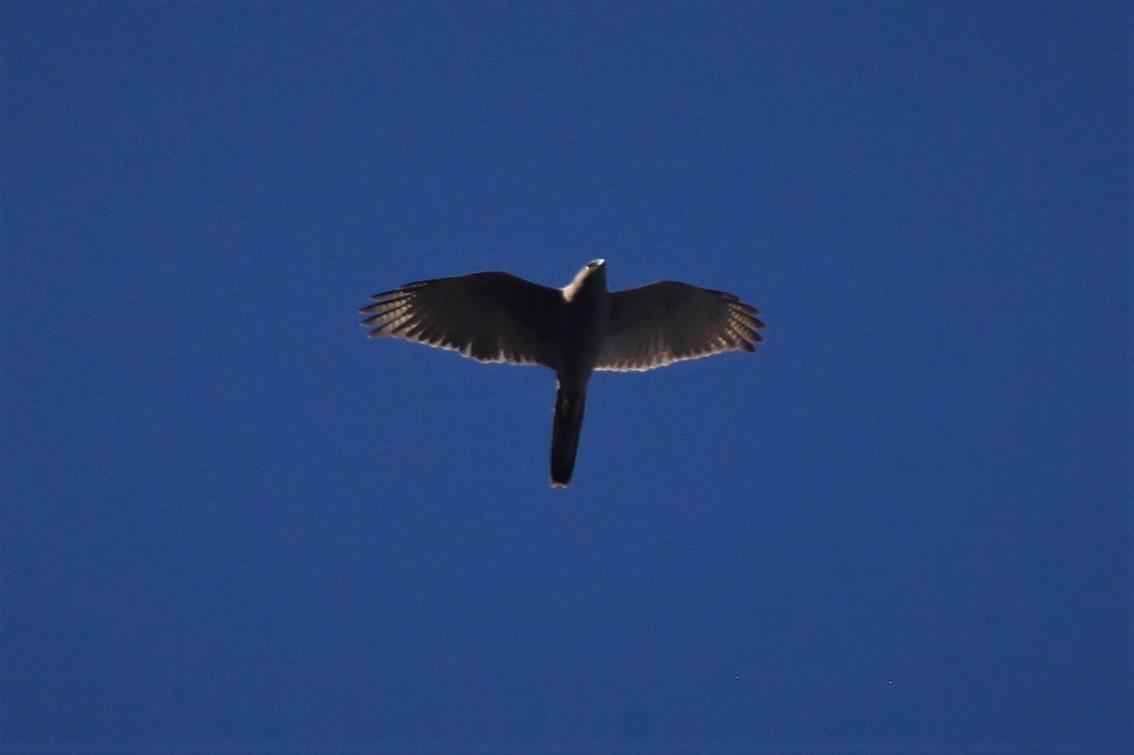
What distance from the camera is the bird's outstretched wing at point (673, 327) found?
15250mm

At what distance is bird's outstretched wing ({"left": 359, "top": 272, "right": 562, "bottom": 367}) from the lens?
1486 cm

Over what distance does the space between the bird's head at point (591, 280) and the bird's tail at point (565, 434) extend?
1186 mm

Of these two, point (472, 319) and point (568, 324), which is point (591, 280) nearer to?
point (568, 324)

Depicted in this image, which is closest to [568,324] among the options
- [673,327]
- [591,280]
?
[591,280]

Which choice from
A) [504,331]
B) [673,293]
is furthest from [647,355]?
[504,331]

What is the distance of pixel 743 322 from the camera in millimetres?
15906

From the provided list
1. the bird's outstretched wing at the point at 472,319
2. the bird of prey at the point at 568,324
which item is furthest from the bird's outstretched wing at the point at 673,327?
the bird's outstretched wing at the point at 472,319

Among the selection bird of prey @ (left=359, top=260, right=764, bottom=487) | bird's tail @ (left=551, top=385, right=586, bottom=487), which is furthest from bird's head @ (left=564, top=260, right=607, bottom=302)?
bird's tail @ (left=551, top=385, right=586, bottom=487)

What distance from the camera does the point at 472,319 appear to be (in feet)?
49.8

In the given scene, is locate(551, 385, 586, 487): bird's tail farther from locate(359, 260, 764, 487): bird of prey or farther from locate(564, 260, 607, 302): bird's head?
locate(564, 260, 607, 302): bird's head

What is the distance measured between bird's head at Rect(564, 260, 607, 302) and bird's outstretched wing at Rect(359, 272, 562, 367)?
398 mm

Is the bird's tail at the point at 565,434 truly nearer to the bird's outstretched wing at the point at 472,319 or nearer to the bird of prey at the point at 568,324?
the bird of prey at the point at 568,324

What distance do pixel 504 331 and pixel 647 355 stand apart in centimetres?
189

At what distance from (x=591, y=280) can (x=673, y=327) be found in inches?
70.8
